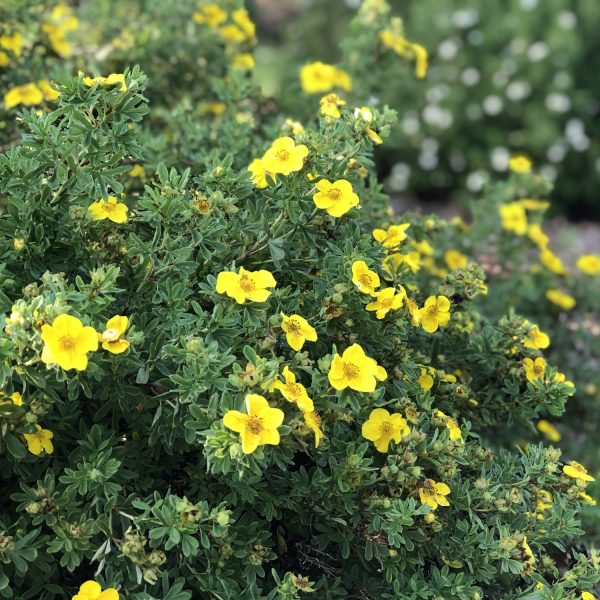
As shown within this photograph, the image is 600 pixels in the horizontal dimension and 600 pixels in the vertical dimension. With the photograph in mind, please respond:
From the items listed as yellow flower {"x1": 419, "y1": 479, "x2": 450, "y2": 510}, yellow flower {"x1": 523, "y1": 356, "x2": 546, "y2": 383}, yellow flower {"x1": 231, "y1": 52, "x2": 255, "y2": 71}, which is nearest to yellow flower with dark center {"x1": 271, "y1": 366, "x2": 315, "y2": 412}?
yellow flower {"x1": 419, "y1": 479, "x2": 450, "y2": 510}

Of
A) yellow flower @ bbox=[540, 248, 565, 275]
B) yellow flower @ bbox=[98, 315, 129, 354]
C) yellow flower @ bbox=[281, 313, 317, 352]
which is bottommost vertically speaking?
yellow flower @ bbox=[540, 248, 565, 275]

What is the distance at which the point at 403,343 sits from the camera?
1828 mm

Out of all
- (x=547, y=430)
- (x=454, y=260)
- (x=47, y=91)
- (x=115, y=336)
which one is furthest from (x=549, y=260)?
(x=115, y=336)

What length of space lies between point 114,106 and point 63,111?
9 centimetres

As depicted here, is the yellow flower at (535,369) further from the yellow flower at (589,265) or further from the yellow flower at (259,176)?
the yellow flower at (589,265)

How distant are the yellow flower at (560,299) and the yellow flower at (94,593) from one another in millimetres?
2060

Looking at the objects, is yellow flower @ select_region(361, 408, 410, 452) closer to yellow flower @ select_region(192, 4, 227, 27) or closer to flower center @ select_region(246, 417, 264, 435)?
flower center @ select_region(246, 417, 264, 435)

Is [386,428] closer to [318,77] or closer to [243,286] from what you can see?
[243,286]

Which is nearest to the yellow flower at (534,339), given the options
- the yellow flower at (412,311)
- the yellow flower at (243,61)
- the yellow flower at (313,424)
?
the yellow flower at (412,311)

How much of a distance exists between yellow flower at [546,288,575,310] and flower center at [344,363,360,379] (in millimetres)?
1706

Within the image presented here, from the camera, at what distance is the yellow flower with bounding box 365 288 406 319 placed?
1.68 metres

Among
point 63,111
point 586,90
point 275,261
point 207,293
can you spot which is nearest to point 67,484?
point 207,293

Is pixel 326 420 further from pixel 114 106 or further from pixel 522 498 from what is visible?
pixel 114 106

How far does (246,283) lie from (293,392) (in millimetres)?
233
